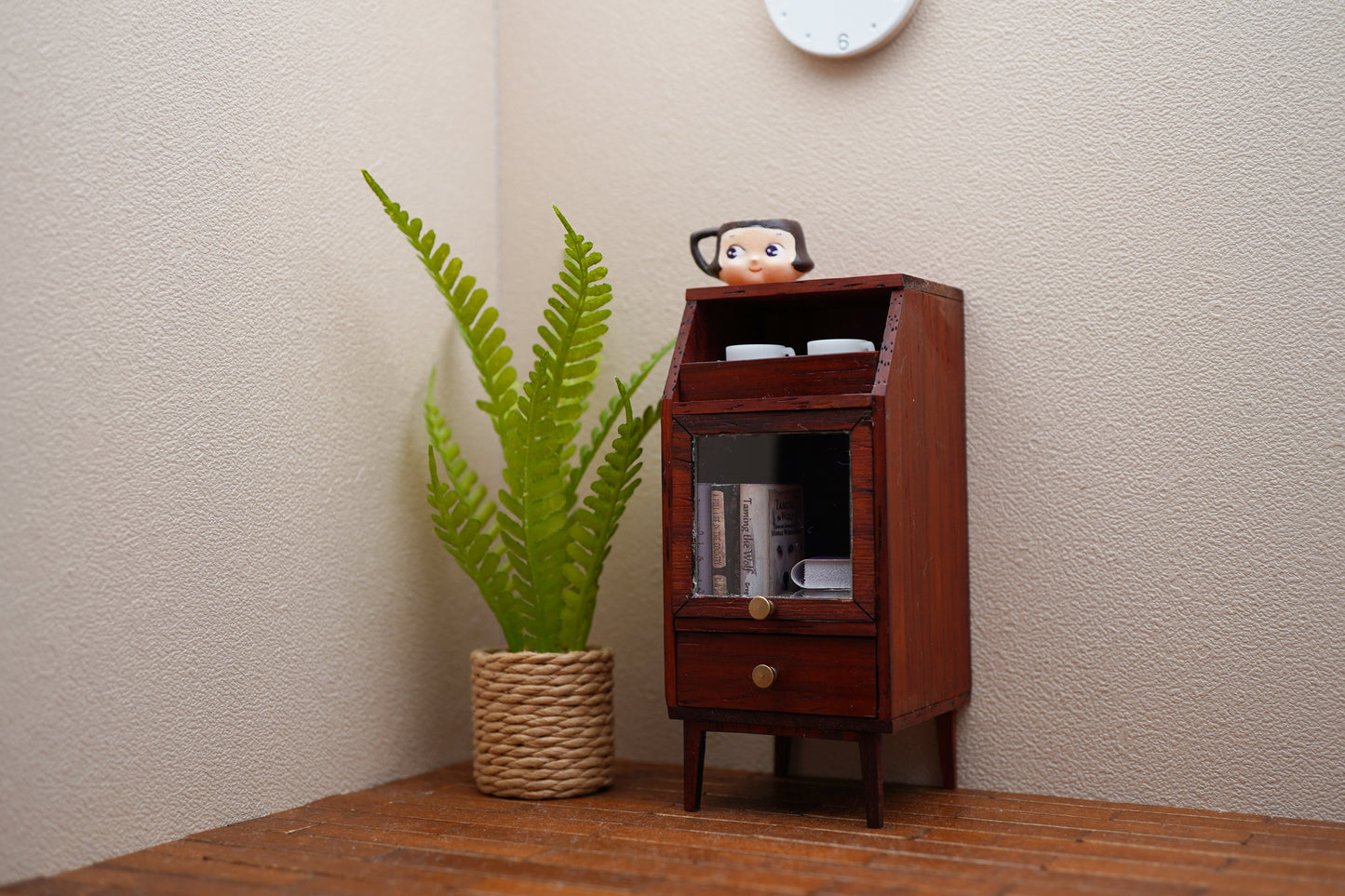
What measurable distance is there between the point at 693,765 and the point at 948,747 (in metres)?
0.46

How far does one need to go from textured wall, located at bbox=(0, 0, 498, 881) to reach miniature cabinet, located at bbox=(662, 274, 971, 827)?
0.61m

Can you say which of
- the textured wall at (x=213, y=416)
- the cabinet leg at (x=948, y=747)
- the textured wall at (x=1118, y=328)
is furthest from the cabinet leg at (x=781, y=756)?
the textured wall at (x=213, y=416)

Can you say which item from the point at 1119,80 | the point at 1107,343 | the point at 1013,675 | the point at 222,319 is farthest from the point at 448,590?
the point at 1119,80

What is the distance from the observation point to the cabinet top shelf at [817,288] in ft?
6.21

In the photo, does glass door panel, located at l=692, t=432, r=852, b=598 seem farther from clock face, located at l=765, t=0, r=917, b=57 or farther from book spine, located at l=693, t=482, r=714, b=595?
clock face, located at l=765, t=0, r=917, b=57

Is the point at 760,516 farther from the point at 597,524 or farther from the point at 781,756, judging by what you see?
the point at 781,756

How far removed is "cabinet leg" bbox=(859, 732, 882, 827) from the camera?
1828mm

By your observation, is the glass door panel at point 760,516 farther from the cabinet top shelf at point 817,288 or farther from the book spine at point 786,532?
the cabinet top shelf at point 817,288

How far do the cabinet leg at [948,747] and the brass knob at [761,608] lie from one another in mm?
437

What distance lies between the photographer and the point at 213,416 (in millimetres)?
1897

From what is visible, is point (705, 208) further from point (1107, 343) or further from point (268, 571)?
point (268, 571)

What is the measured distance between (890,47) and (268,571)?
1.44 metres

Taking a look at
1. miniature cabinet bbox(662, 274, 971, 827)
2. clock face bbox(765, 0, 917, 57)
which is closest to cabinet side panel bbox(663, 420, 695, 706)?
miniature cabinet bbox(662, 274, 971, 827)

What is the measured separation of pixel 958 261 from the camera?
215cm
